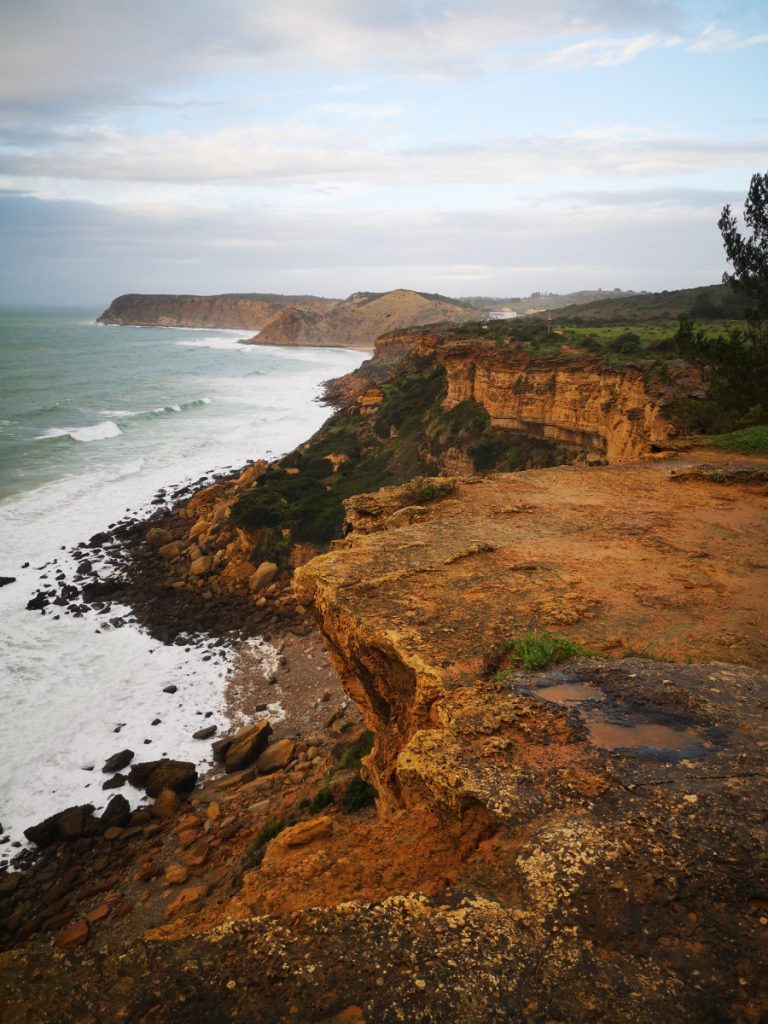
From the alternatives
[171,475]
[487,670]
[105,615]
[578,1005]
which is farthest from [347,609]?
[171,475]

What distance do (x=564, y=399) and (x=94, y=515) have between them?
2509 cm

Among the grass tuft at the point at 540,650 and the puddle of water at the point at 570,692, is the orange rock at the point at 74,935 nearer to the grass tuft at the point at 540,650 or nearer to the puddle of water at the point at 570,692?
the grass tuft at the point at 540,650

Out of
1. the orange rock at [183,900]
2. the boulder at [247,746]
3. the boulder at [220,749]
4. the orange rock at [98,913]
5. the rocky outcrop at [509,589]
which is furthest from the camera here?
the boulder at [220,749]

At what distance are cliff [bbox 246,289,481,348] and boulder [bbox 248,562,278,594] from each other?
338 ft

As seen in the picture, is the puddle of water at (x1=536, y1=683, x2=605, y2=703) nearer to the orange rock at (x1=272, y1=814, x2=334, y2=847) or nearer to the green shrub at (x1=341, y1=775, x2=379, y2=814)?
the orange rock at (x1=272, y1=814, x2=334, y2=847)

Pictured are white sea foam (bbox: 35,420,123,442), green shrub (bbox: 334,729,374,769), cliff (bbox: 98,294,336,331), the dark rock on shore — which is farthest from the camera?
cliff (bbox: 98,294,336,331)

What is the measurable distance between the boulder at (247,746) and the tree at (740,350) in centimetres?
1603

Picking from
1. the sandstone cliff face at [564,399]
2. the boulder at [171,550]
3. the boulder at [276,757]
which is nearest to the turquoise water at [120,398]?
the boulder at [171,550]

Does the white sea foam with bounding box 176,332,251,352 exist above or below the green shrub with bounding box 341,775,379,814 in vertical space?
above

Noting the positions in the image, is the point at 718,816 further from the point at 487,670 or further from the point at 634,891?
the point at 487,670

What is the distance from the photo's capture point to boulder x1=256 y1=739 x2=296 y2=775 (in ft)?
47.3

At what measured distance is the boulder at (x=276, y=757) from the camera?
14.4 m

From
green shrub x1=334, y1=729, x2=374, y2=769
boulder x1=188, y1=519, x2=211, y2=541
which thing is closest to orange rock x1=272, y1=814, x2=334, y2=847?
green shrub x1=334, y1=729, x2=374, y2=769

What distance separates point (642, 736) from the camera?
512cm
